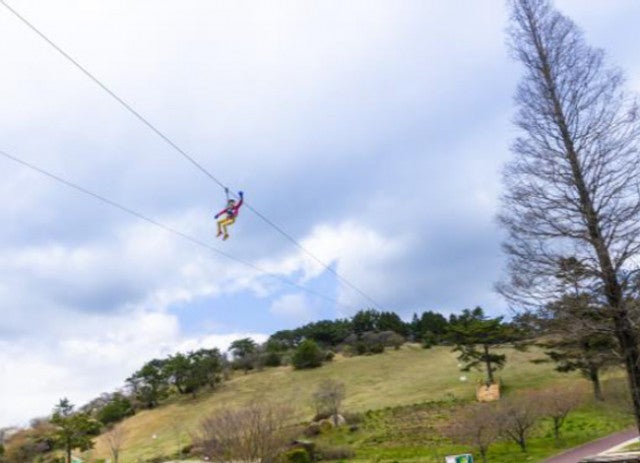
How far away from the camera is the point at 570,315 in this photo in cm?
1168

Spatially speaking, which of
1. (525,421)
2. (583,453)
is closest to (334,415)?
(525,421)

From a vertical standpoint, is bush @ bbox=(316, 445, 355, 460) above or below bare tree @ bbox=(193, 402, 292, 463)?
below

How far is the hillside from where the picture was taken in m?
52.6

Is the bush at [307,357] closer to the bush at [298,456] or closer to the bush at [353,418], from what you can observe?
the bush at [353,418]

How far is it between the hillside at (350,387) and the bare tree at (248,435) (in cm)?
1862

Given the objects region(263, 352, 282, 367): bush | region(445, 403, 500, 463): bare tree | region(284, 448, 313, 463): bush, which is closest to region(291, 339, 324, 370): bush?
region(263, 352, 282, 367): bush

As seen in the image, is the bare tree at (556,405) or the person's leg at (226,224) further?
the bare tree at (556,405)

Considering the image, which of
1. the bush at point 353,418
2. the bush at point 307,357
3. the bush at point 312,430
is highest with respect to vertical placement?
the bush at point 307,357

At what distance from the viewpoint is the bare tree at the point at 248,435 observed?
84.0 ft

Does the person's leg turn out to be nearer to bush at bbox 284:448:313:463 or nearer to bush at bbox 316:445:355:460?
bush at bbox 284:448:313:463

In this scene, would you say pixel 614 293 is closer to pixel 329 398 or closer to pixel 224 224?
pixel 224 224

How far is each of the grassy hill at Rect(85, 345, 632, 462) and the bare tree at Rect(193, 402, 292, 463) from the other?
15.2 m

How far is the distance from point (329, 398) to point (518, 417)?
19.5 metres

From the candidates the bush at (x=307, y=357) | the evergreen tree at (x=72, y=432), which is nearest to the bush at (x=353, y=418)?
the evergreen tree at (x=72, y=432)
